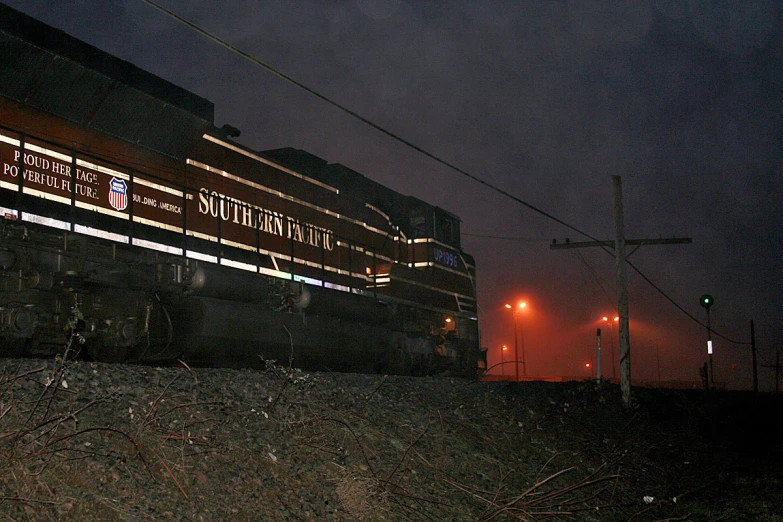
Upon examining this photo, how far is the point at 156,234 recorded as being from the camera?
902 cm

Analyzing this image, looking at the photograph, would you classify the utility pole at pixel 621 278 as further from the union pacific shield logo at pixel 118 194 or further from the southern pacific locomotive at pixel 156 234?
the union pacific shield logo at pixel 118 194

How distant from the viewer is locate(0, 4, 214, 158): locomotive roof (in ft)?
25.1

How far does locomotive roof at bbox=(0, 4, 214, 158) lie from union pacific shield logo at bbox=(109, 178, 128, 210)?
2.37 feet

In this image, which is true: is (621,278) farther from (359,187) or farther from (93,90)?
(93,90)

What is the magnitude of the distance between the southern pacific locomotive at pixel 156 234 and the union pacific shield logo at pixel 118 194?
0.02m

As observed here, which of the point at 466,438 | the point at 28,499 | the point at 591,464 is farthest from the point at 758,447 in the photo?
the point at 28,499

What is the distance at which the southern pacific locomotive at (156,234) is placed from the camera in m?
7.17

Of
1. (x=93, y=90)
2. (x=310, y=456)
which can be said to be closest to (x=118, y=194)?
(x=93, y=90)

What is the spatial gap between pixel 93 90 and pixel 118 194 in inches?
52.2

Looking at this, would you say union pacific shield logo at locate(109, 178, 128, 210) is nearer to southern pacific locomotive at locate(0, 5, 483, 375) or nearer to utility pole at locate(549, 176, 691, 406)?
southern pacific locomotive at locate(0, 5, 483, 375)

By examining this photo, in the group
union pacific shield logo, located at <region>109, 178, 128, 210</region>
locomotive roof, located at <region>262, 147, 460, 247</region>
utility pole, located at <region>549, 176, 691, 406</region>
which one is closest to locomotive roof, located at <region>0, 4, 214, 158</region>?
union pacific shield logo, located at <region>109, 178, 128, 210</region>

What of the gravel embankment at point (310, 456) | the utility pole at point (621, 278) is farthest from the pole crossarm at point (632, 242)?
the gravel embankment at point (310, 456)

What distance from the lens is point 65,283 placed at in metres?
6.98

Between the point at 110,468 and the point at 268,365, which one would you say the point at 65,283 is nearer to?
the point at 268,365
